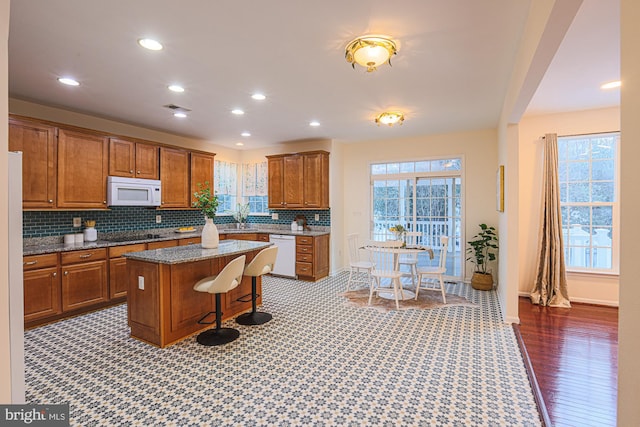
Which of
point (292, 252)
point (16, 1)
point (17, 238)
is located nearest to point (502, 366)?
point (17, 238)

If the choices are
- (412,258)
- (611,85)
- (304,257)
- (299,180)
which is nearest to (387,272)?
(412,258)

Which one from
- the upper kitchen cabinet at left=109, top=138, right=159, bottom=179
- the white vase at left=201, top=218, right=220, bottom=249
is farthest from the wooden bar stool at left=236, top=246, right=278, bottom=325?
the upper kitchen cabinet at left=109, top=138, right=159, bottom=179

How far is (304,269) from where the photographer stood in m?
5.86

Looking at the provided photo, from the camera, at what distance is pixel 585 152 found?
14.7ft

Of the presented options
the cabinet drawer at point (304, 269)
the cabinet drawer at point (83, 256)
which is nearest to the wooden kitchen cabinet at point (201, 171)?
the cabinet drawer at point (83, 256)

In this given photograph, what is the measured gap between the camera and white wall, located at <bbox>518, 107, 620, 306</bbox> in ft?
14.1

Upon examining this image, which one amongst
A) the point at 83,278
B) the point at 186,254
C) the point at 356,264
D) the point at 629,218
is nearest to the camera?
the point at 629,218

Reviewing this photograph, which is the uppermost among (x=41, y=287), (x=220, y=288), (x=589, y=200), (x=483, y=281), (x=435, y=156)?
(x=435, y=156)

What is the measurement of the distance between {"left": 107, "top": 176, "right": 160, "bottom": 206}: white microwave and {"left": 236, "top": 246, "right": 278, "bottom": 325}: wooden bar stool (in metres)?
2.33

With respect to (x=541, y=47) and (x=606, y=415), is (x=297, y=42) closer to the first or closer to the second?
(x=541, y=47)

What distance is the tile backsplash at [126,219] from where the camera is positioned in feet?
13.3

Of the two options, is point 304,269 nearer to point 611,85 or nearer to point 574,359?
point 574,359

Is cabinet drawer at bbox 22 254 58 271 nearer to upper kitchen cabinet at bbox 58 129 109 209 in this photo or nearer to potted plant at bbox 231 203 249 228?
upper kitchen cabinet at bbox 58 129 109 209

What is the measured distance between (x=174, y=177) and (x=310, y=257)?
2.78 meters
